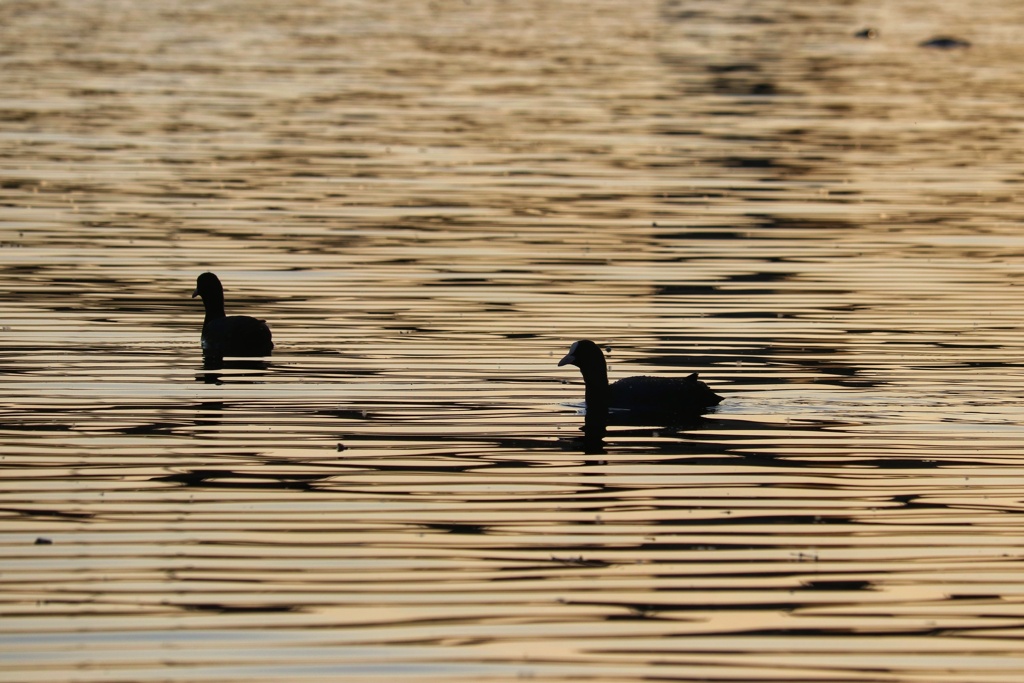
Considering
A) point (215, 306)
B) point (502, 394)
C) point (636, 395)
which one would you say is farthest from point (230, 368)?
point (636, 395)

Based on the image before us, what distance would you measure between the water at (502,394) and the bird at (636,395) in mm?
373

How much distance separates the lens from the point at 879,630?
12133 mm

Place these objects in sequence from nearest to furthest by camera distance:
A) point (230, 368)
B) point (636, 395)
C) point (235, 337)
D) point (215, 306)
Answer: point (636, 395) → point (230, 368) → point (235, 337) → point (215, 306)

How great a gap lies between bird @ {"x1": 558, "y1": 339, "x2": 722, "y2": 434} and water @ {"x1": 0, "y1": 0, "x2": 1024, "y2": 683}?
1.22ft

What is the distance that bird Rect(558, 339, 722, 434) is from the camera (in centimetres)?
1878

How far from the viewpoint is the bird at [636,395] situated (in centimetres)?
1878

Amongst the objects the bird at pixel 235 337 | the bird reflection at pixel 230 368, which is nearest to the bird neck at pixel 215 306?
the bird at pixel 235 337

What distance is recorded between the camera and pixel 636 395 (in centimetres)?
1917

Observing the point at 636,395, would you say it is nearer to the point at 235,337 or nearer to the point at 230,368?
the point at 230,368

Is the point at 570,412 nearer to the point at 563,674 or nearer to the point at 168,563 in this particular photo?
the point at 168,563

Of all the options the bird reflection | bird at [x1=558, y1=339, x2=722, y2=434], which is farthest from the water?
bird at [x1=558, y1=339, x2=722, y2=434]

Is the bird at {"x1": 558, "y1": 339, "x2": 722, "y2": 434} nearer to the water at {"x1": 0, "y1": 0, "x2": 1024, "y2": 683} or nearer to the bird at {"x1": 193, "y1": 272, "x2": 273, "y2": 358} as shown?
the water at {"x1": 0, "y1": 0, "x2": 1024, "y2": 683}

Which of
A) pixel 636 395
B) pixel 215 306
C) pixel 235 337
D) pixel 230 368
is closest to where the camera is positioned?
pixel 636 395

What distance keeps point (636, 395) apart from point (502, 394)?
126 centimetres
